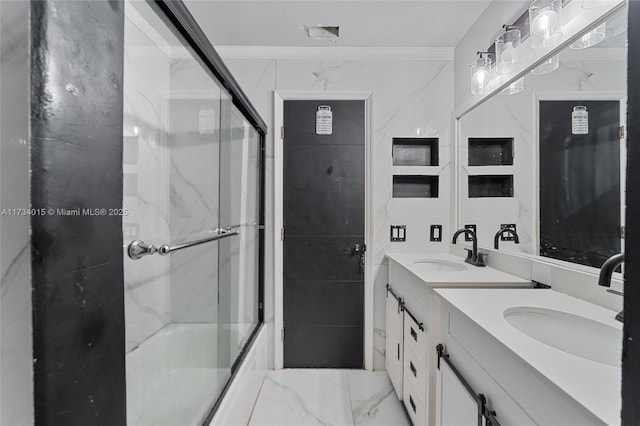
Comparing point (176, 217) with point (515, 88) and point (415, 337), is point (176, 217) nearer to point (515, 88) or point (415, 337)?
point (415, 337)

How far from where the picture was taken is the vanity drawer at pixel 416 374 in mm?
1330

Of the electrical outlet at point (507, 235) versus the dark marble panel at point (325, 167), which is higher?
the dark marble panel at point (325, 167)

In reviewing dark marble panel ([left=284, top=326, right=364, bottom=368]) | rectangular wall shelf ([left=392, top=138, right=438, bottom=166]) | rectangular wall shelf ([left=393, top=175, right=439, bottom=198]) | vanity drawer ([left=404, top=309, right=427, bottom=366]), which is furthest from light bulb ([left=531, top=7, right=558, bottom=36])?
Result: dark marble panel ([left=284, top=326, right=364, bottom=368])

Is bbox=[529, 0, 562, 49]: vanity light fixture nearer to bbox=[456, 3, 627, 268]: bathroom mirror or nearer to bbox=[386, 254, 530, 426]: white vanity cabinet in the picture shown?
bbox=[456, 3, 627, 268]: bathroom mirror

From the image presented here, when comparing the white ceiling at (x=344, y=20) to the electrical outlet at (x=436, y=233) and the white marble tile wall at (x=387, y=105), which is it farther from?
A: the electrical outlet at (x=436, y=233)

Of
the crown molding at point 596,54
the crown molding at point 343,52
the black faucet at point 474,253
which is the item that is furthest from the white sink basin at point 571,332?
the crown molding at point 343,52

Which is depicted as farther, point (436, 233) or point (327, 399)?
point (436, 233)

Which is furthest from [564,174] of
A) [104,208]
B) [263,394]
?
[263,394]

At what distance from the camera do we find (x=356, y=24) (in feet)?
6.16

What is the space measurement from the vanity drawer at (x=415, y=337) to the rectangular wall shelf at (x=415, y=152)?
115cm

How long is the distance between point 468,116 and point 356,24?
3.14 ft

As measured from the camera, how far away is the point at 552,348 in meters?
0.70

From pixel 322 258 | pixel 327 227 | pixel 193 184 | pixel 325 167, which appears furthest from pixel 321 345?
pixel 193 184

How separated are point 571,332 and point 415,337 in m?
0.66
